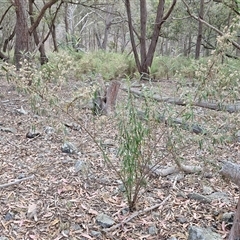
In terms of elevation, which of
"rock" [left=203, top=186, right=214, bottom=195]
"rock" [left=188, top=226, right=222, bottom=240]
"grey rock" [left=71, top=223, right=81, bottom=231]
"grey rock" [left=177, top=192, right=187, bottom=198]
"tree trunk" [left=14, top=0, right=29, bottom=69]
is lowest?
"grey rock" [left=71, top=223, right=81, bottom=231]

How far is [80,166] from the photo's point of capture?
2807mm

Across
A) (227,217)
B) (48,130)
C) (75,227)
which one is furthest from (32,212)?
(48,130)

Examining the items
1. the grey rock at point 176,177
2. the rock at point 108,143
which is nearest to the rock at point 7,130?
the rock at point 108,143

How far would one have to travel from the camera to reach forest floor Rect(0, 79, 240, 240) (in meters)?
2.06

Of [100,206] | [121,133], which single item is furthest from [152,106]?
[100,206]

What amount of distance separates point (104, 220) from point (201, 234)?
58 centimetres

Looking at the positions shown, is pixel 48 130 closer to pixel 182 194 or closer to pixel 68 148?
pixel 68 148

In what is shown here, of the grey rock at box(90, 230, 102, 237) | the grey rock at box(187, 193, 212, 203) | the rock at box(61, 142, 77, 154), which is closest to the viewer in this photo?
the grey rock at box(90, 230, 102, 237)

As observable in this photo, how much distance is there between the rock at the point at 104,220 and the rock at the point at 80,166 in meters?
0.62

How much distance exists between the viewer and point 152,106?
2043mm

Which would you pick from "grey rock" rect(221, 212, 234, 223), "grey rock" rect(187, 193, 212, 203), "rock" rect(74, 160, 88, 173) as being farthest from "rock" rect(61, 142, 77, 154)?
"grey rock" rect(221, 212, 234, 223)

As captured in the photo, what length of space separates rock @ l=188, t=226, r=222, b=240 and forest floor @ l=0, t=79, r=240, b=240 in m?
0.12

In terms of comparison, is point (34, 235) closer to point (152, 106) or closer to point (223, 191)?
point (152, 106)

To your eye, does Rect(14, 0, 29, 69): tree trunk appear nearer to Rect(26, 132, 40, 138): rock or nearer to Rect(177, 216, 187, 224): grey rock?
Rect(26, 132, 40, 138): rock
